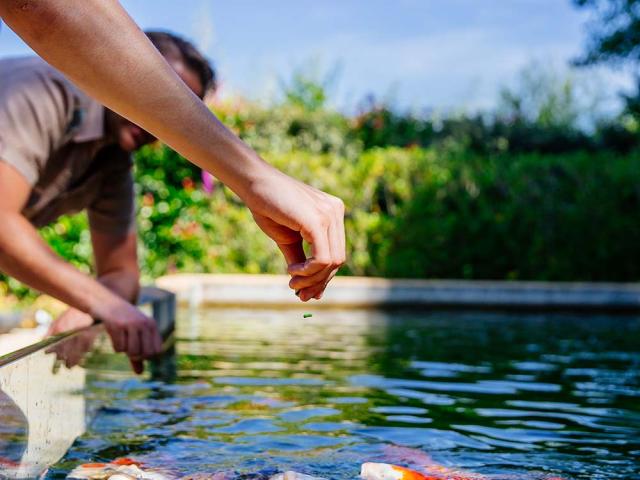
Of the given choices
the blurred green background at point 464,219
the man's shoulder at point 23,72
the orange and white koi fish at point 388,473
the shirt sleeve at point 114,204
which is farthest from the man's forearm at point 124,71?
the blurred green background at point 464,219

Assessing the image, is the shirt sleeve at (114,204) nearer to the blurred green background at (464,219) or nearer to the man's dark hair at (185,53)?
the man's dark hair at (185,53)

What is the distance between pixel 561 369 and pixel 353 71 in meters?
16.7

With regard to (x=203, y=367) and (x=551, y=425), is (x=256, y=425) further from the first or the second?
(x=203, y=367)

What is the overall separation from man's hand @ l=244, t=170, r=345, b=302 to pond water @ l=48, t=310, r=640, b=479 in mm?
1227

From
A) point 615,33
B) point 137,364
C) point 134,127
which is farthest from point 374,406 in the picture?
point 615,33

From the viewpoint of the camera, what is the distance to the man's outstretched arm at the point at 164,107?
3.98ft

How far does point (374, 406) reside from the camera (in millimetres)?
3854

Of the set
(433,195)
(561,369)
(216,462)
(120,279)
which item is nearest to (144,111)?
(216,462)

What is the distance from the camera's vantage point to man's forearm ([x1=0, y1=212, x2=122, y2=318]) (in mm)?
2760

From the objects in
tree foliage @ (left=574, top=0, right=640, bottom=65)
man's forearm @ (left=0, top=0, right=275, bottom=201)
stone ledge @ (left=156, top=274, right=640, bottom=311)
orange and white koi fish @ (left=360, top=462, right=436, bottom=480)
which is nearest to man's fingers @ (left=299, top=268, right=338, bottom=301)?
man's forearm @ (left=0, top=0, right=275, bottom=201)

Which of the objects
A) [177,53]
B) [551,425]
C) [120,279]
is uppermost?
[177,53]

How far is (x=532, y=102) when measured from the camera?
30312 millimetres

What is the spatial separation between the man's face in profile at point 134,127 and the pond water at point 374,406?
0.82 metres

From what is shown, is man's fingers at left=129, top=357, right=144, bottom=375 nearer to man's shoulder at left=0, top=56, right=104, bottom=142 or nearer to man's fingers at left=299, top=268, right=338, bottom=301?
man's shoulder at left=0, top=56, right=104, bottom=142
